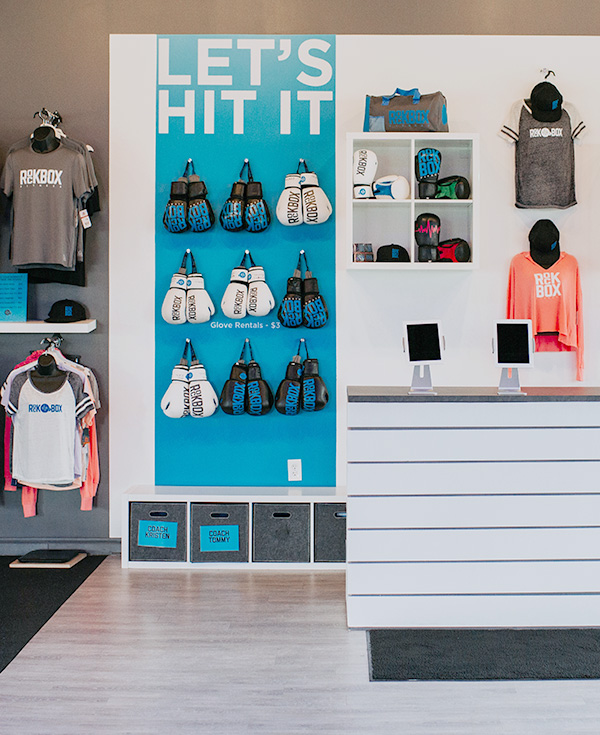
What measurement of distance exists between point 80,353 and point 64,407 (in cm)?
39

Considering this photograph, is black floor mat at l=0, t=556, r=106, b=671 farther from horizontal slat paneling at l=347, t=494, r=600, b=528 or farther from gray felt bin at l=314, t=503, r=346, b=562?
horizontal slat paneling at l=347, t=494, r=600, b=528

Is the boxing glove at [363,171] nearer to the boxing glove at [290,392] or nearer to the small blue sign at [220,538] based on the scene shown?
the boxing glove at [290,392]

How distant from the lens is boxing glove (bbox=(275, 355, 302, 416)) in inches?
148

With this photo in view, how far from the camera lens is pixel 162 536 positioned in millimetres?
3715

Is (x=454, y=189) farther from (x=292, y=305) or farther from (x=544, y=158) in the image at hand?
(x=292, y=305)

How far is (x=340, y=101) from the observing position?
3.90 metres

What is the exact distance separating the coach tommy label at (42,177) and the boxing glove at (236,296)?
1.09 meters

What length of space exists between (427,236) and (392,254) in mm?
213

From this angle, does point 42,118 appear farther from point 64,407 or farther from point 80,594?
point 80,594

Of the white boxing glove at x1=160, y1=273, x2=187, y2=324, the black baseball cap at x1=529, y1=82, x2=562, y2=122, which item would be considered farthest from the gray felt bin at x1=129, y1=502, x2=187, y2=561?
the black baseball cap at x1=529, y1=82, x2=562, y2=122

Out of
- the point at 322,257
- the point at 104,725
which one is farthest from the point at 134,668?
the point at 322,257

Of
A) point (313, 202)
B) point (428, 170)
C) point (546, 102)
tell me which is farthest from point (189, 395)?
point (546, 102)

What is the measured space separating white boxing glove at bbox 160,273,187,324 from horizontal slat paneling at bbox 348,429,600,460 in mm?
1407

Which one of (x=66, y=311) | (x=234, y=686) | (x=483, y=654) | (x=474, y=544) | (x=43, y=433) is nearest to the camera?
(x=234, y=686)
